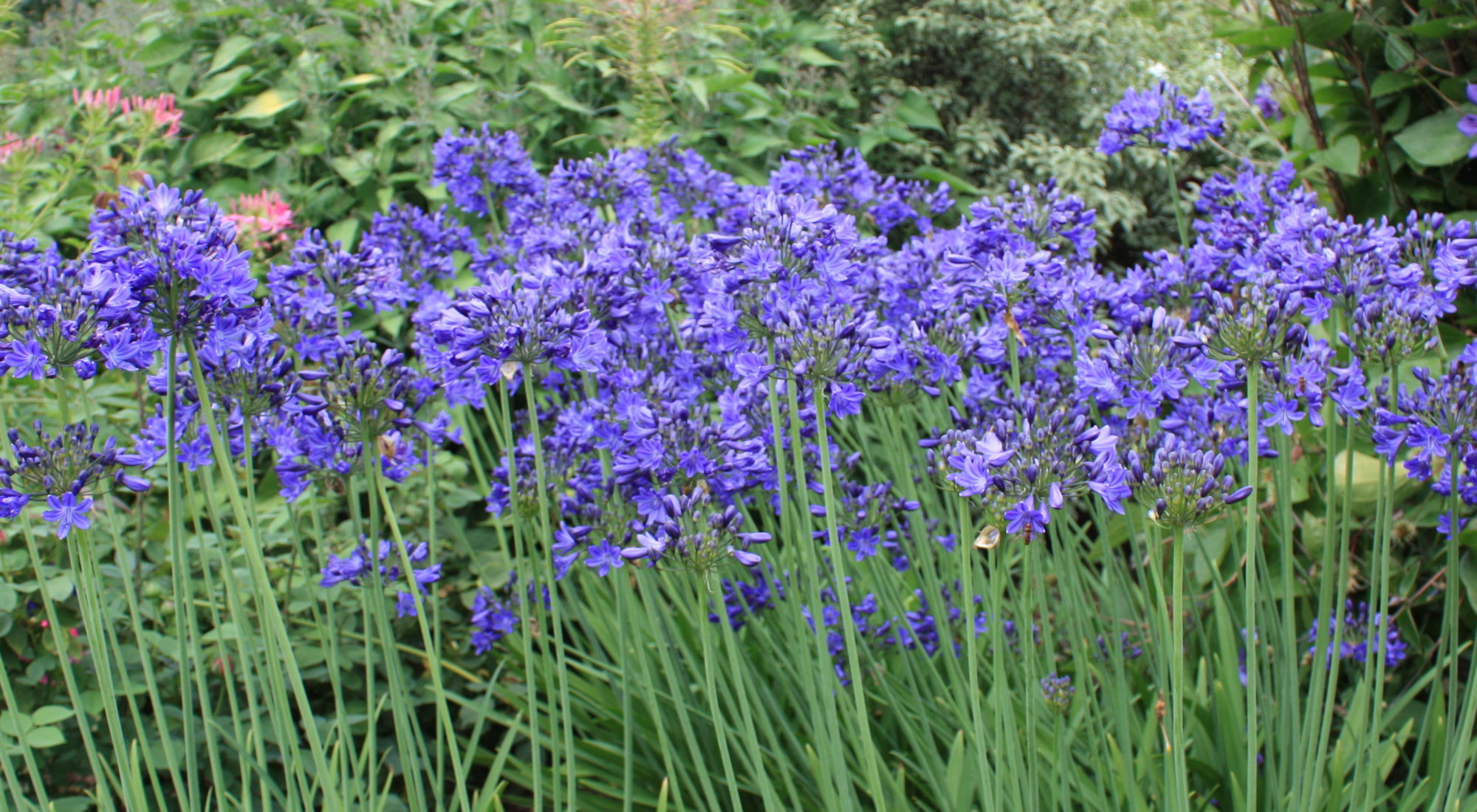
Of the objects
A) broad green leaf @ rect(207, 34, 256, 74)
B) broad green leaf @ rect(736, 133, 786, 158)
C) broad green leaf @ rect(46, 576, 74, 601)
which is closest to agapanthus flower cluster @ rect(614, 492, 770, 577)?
broad green leaf @ rect(46, 576, 74, 601)

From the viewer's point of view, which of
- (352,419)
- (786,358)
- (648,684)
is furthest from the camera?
(648,684)

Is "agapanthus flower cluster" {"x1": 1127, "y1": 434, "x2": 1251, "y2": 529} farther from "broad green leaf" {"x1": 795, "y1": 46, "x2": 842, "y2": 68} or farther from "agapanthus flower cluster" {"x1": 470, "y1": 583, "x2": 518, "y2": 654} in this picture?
"broad green leaf" {"x1": 795, "y1": 46, "x2": 842, "y2": 68}

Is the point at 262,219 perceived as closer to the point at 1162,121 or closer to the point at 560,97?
the point at 560,97

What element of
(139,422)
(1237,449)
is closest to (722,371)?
(1237,449)

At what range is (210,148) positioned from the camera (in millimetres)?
6133

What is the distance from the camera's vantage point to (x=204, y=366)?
2.18 meters

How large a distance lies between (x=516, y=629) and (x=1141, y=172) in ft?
24.1

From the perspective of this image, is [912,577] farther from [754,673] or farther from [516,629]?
[516,629]

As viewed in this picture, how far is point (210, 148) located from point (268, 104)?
1.37 feet

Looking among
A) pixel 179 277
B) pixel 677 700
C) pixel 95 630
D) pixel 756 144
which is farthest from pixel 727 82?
pixel 95 630

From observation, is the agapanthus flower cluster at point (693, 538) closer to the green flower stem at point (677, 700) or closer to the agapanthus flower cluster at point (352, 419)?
the green flower stem at point (677, 700)

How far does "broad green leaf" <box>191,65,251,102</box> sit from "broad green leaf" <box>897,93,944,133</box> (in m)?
4.24

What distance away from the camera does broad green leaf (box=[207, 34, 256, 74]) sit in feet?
20.9

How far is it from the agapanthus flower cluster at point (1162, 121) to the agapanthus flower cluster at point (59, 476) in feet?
9.42
